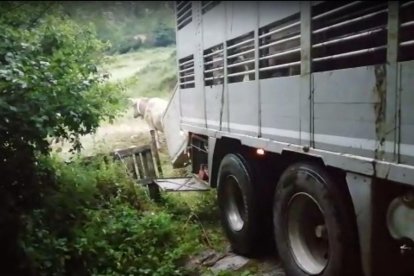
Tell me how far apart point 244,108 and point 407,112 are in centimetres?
205

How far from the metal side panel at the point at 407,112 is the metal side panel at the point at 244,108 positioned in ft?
5.63

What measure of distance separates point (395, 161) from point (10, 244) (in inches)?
131

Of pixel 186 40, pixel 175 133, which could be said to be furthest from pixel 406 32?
pixel 175 133

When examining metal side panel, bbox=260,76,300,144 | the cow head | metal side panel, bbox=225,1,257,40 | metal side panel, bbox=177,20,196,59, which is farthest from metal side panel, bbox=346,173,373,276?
the cow head

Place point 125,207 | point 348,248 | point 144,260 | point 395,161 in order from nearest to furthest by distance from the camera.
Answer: point 395,161 < point 348,248 < point 144,260 < point 125,207

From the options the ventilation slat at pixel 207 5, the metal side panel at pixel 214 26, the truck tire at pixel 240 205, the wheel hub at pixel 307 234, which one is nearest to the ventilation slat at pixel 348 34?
the wheel hub at pixel 307 234

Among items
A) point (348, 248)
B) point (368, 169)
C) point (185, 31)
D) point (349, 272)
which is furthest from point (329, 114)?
point (185, 31)

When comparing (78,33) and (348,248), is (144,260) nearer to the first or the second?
(348,248)

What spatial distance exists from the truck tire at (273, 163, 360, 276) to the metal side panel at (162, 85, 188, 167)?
11.9ft

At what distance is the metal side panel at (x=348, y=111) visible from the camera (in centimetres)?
245

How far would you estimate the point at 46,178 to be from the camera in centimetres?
462

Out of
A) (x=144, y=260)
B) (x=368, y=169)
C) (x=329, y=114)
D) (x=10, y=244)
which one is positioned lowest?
(x=144, y=260)

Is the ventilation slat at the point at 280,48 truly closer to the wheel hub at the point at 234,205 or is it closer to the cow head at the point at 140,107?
the wheel hub at the point at 234,205

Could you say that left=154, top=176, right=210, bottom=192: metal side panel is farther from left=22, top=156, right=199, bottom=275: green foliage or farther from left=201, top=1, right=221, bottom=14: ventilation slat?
left=201, top=1, right=221, bottom=14: ventilation slat
